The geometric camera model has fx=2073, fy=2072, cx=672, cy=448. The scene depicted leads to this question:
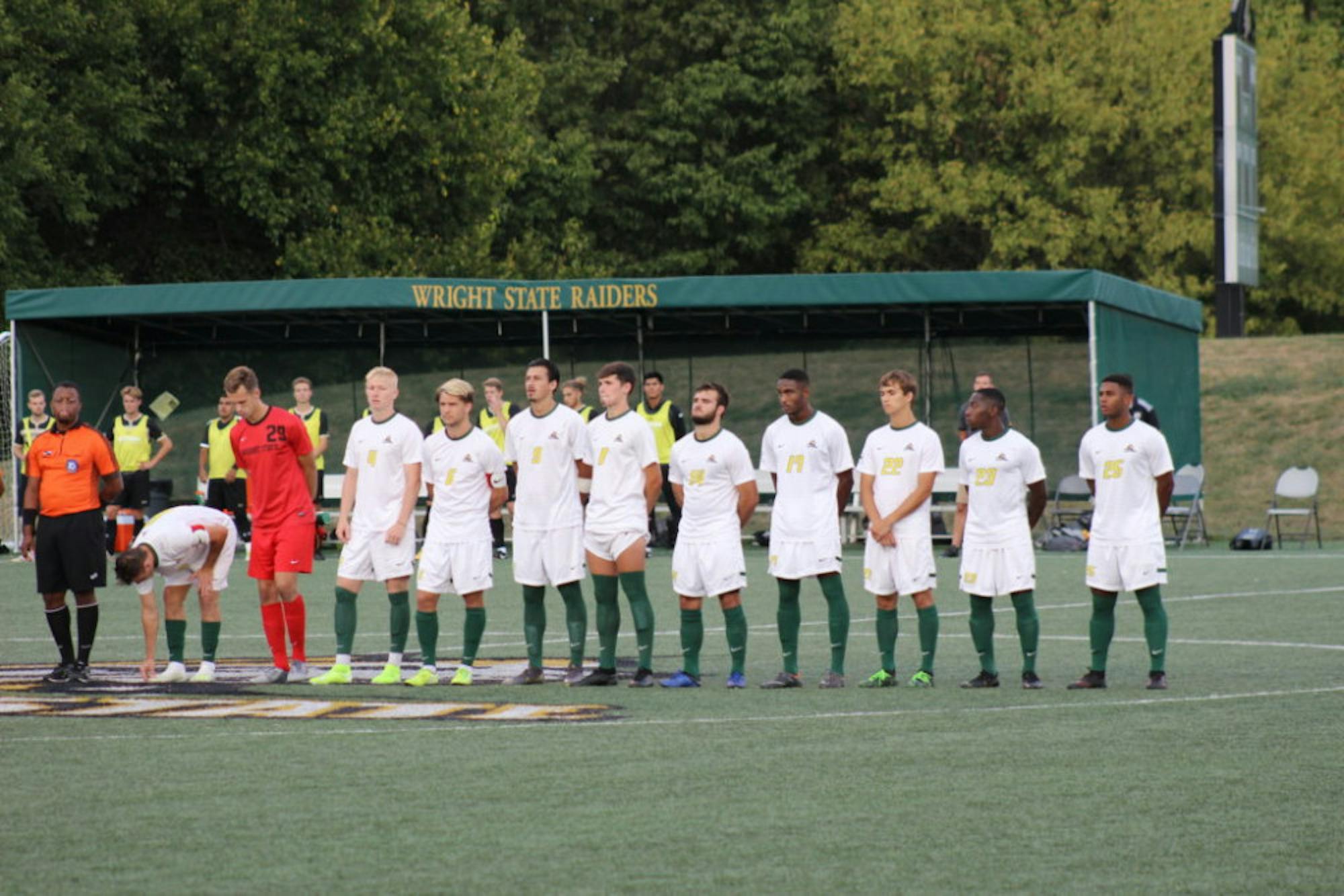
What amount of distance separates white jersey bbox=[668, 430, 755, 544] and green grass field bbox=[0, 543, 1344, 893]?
99 centimetres

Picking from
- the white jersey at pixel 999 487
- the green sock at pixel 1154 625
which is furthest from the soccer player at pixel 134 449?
the green sock at pixel 1154 625

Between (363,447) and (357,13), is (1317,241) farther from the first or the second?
(363,447)

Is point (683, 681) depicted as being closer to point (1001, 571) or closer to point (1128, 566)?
point (1001, 571)

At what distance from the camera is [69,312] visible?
87.1ft

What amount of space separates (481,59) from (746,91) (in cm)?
808

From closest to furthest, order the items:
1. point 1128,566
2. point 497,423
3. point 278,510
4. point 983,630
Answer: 1. point 1128,566
2. point 983,630
3. point 278,510
4. point 497,423

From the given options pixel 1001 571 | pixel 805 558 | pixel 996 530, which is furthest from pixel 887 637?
pixel 996 530

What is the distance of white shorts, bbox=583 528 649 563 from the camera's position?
12539 mm

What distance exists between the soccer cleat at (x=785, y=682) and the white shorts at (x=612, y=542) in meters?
1.15

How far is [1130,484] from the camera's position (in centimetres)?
1209

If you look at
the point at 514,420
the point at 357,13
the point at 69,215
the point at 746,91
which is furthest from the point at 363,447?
the point at 746,91

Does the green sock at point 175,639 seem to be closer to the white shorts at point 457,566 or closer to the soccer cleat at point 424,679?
the soccer cleat at point 424,679

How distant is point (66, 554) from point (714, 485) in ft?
13.7

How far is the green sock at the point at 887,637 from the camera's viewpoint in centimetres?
1235
